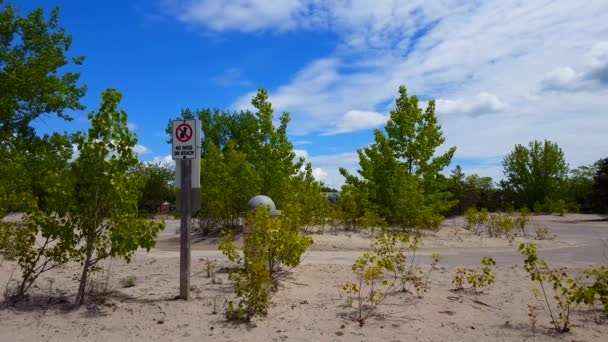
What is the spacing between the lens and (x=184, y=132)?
601 centimetres

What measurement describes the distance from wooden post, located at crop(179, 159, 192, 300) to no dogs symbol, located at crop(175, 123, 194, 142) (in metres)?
0.31

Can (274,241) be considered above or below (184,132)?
below

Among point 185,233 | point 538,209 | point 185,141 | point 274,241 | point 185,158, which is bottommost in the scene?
point 538,209

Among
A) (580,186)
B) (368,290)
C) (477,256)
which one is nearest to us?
(368,290)

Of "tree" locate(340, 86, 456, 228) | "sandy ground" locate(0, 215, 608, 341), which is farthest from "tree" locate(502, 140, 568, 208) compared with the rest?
"sandy ground" locate(0, 215, 608, 341)

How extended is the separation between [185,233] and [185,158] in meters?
1.04

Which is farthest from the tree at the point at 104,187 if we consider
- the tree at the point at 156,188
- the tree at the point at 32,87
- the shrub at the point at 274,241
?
the tree at the point at 156,188

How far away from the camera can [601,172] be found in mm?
37031

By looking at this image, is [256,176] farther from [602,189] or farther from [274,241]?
[602,189]

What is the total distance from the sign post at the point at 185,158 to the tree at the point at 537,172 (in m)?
47.8

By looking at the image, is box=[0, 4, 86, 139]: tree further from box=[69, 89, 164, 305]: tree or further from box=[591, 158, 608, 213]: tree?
box=[591, 158, 608, 213]: tree

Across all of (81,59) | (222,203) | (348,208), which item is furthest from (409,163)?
(81,59)

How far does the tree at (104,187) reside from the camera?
5.38 meters

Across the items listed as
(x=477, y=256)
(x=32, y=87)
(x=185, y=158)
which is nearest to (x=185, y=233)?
(x=185, y=158)
